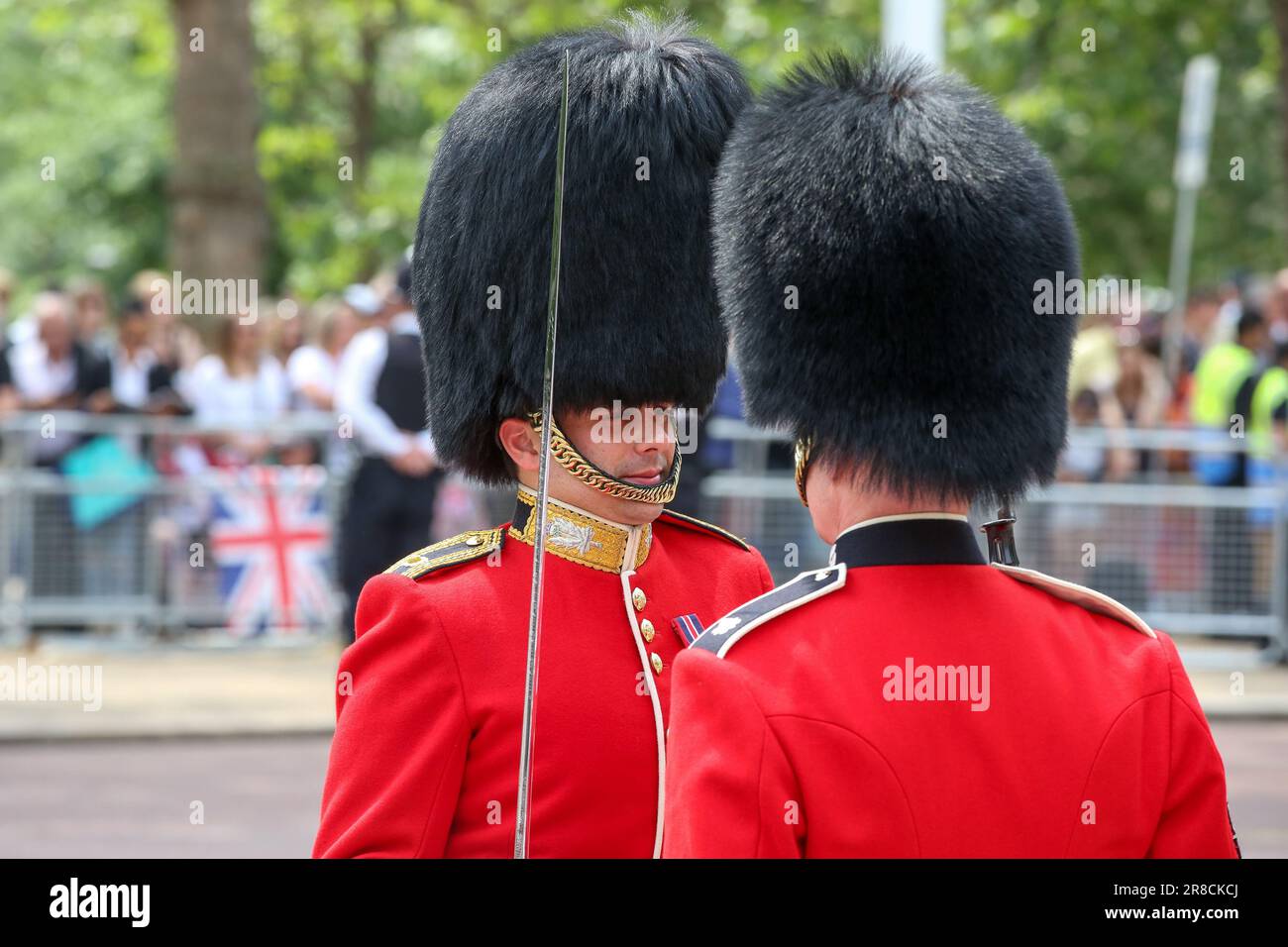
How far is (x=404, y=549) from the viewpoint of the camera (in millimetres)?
9750

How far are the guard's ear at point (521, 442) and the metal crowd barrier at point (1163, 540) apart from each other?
7226mm

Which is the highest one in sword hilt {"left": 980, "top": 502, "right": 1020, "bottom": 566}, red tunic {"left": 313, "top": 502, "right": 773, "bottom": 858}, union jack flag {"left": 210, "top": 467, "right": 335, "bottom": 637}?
sword hilt {"left": 980, "top": 502, "right": 1020, "bottom": 566}

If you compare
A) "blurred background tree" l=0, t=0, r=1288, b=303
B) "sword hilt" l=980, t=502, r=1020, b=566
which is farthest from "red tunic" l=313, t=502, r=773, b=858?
"blurred background tree" l=0, t=0, r=1288, b=303

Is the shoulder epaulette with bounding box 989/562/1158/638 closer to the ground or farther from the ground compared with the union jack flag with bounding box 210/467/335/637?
farther from the ground

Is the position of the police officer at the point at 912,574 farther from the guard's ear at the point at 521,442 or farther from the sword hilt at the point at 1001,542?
the guard's ear at the point at 521,442

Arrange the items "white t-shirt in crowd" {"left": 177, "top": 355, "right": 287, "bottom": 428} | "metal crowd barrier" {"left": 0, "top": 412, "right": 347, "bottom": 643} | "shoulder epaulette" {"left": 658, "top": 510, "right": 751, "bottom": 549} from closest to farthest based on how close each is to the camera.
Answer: "shoulder epaulette" {"left": 658, "top": 510, "right": 751, "bottom": 549} < "metal crowd barrier" {"left": 0, "top": 412, "right": 347, "bottom": 643} < "white t-shirt in crowd" {"left": 177, "top": 355, "right": 287, "bottom": 428}

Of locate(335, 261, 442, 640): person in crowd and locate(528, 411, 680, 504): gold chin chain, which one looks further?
locate(335, 261, 442, 640): person in crowd

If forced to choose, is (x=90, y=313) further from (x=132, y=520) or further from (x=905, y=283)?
(x=905, y=283)

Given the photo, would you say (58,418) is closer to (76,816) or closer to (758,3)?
(76,816)

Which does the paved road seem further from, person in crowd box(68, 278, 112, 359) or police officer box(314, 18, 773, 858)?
police officer box(314, 18, 773, 858)

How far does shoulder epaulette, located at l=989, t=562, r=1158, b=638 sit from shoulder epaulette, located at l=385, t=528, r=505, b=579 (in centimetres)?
81

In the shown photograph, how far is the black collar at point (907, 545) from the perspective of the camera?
2.32 meters

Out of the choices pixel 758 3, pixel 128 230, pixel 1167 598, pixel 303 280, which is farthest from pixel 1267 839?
pixel 128 230

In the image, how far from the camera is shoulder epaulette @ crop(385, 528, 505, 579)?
2856mm
